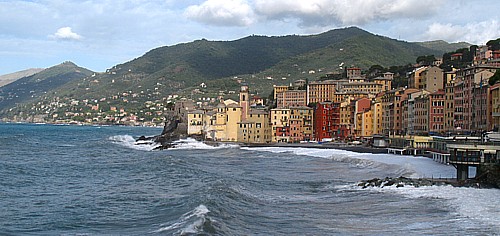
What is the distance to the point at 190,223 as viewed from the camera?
27250 millimetres

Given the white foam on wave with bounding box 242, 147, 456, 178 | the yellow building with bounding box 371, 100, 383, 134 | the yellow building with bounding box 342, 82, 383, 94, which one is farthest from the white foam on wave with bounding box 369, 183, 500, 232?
the yellow building with bounding box 342, 82, 383, 94

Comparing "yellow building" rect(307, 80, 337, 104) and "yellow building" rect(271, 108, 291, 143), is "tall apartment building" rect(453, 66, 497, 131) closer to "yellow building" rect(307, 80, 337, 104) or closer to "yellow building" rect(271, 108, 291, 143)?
"yellow building" rect(271, 108, 291, 143)

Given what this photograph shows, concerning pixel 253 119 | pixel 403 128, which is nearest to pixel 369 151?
pixel 403 128

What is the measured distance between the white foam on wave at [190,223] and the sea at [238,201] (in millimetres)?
47

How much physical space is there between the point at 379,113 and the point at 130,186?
62830 mm

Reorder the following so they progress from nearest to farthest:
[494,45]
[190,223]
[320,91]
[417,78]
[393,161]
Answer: [190,223] → [393,161] → [417,78] → [494,45] → [320,91]

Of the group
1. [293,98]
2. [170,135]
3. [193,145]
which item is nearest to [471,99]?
[193,145]

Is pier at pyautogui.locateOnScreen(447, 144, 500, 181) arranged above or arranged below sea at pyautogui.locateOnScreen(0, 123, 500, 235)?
above

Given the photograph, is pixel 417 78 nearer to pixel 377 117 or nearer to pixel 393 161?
pixel 377 117

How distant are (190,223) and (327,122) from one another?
81.0 meters

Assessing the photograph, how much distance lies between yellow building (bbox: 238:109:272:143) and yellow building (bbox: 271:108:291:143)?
1.46 m

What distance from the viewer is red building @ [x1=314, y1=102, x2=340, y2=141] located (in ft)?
347

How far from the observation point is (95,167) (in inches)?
2339

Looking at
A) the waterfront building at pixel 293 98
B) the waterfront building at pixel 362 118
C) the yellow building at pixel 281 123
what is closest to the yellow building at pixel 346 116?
the waterfront building at pixel 362 118
